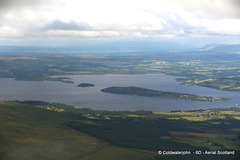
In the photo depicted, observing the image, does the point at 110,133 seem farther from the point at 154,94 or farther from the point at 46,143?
the point at 154,94

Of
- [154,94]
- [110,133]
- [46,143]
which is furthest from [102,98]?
[46,143]

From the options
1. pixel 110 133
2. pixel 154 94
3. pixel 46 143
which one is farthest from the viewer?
pixel 154 94

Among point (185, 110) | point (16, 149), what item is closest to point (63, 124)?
point (16, 149)

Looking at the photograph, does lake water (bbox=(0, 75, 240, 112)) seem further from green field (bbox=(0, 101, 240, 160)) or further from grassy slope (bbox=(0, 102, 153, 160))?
grassy slope (bbox=(0, 102, 153, 160))

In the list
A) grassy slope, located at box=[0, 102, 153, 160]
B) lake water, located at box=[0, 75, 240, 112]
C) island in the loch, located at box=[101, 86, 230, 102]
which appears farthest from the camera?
island in the loch, located at box=[101, 86, 230, 102]

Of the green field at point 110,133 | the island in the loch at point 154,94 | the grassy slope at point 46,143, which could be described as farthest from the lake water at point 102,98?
the grassy slope at point 46,143

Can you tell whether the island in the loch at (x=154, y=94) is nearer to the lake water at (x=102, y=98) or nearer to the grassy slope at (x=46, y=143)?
the lake water at (x=102, y=98)

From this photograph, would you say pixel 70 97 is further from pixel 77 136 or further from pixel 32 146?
pixel 32 146

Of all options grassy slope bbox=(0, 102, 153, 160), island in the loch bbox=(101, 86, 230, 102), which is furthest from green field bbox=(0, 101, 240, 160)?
island in the loch bbox=(101, 86, 230, 102)
